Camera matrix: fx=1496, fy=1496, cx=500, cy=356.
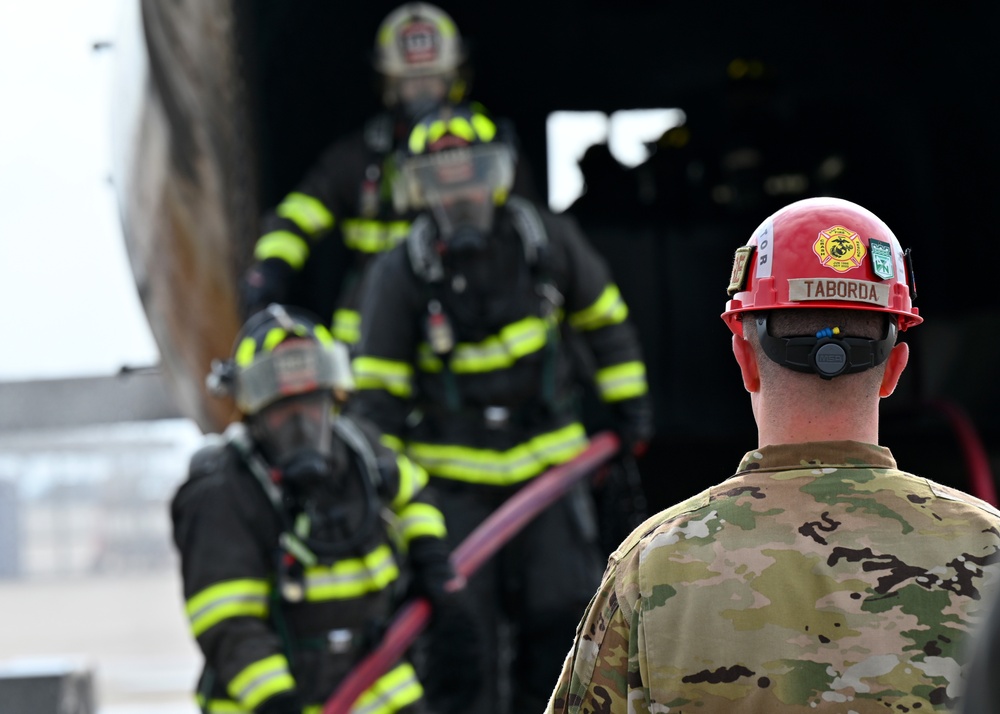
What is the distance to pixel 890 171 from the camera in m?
8.62

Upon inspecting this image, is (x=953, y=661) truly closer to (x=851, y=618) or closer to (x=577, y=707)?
(x=851, y=618)

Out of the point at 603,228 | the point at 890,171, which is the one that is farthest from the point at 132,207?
the point at 890,171

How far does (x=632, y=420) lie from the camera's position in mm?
5504

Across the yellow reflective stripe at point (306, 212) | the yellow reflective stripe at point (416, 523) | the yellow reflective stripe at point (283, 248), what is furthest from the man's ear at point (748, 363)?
the yellow reflective stripe at point (306, 212)

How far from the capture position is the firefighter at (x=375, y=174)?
6.20m

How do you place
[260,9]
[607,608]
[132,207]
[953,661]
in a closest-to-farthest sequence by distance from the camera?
[953,661]
[607,608]
[132,207]
[260,9]

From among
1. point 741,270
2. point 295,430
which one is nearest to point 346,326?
point 295,430

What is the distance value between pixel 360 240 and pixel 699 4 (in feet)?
10.6

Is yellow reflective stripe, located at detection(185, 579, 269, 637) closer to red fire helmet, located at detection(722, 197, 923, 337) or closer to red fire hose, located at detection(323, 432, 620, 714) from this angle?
red fire hose, located at detection(323, 432, 620, 714)

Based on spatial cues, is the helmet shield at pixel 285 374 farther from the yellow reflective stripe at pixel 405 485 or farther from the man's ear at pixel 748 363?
the man's ear at pixel 748 363

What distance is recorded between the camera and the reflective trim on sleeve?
205 inches

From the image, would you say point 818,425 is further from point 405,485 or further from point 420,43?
point 420,43

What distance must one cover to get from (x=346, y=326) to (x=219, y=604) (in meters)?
2.64

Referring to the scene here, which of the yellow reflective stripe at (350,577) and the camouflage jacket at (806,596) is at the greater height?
the camouflage jacket at (806,596)
